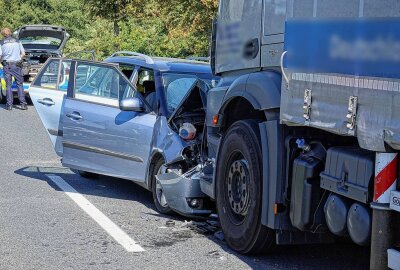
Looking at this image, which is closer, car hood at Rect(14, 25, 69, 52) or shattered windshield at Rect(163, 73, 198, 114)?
shattered windshield at Rect(163, 73, 198, 114)

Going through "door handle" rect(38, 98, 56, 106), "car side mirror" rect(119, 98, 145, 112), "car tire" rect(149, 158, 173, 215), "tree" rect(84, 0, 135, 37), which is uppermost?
"tree" rect(84, 0, 135, 37)

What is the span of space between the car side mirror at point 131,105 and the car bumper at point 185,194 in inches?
40.0

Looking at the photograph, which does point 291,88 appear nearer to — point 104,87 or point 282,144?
point 282,144

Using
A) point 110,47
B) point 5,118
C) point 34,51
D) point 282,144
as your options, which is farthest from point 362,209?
point 110,47

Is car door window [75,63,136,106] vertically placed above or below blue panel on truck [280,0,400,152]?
below

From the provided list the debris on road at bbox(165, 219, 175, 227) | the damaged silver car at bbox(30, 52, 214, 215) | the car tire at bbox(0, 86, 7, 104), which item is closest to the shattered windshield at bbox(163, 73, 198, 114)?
the damaged silver car at bbox(30, 52, 214, 215)

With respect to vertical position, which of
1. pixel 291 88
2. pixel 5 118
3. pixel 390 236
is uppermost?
pixel 291 88

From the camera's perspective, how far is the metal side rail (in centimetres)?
422

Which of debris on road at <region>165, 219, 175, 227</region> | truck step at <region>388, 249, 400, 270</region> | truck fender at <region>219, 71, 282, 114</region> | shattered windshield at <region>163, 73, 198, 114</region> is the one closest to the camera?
truck step at <region>388, 249, 400, 270</region>

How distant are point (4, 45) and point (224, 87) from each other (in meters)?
12.6

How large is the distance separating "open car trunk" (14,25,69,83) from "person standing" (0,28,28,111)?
723 millimetres

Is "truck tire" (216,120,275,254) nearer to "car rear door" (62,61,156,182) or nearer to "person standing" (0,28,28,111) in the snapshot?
"car rear door" (62,61,156,182)

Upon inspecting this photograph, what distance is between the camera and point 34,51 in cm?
1997

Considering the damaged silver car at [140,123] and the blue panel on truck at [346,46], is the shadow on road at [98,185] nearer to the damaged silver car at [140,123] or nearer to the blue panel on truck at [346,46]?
the damaged silver car at [140,123]
